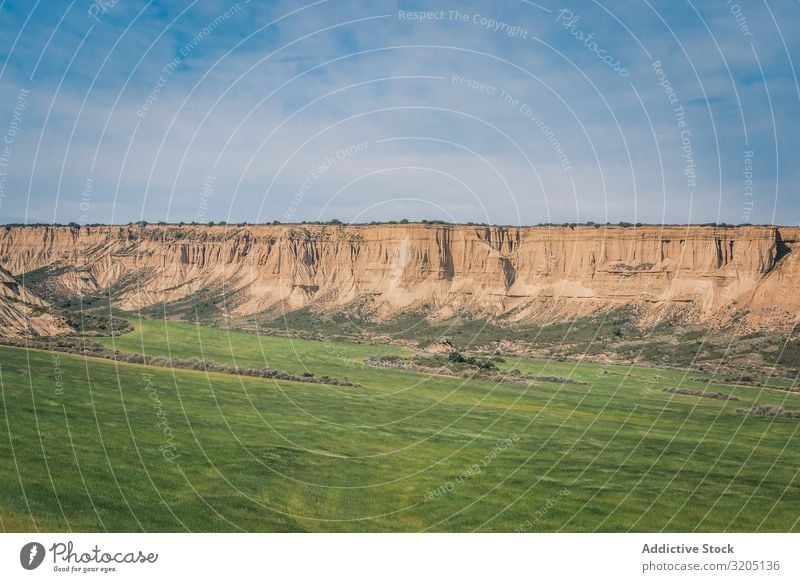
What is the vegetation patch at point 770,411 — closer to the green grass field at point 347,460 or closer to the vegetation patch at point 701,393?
the green grass field at point 347,460

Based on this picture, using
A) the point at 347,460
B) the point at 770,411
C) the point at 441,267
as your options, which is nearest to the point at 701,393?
the point at 770,411

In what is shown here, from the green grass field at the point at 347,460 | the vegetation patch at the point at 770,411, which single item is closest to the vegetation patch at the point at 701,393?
the vegetation patch at the point at 770,411

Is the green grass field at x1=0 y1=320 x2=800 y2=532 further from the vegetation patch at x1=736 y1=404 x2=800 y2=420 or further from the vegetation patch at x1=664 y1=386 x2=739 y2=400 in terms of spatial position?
the vegetation patch at x1=664 y1=386 x2=739 y2=400

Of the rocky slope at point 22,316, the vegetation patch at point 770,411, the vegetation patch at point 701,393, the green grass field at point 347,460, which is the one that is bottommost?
the vegetation patch at point 701,393

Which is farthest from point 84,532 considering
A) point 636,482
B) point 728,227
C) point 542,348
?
point 728,227

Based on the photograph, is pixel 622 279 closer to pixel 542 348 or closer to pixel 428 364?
pixel 542 348

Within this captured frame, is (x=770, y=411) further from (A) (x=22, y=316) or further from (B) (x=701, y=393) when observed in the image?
(A) (x=22, y=316)
